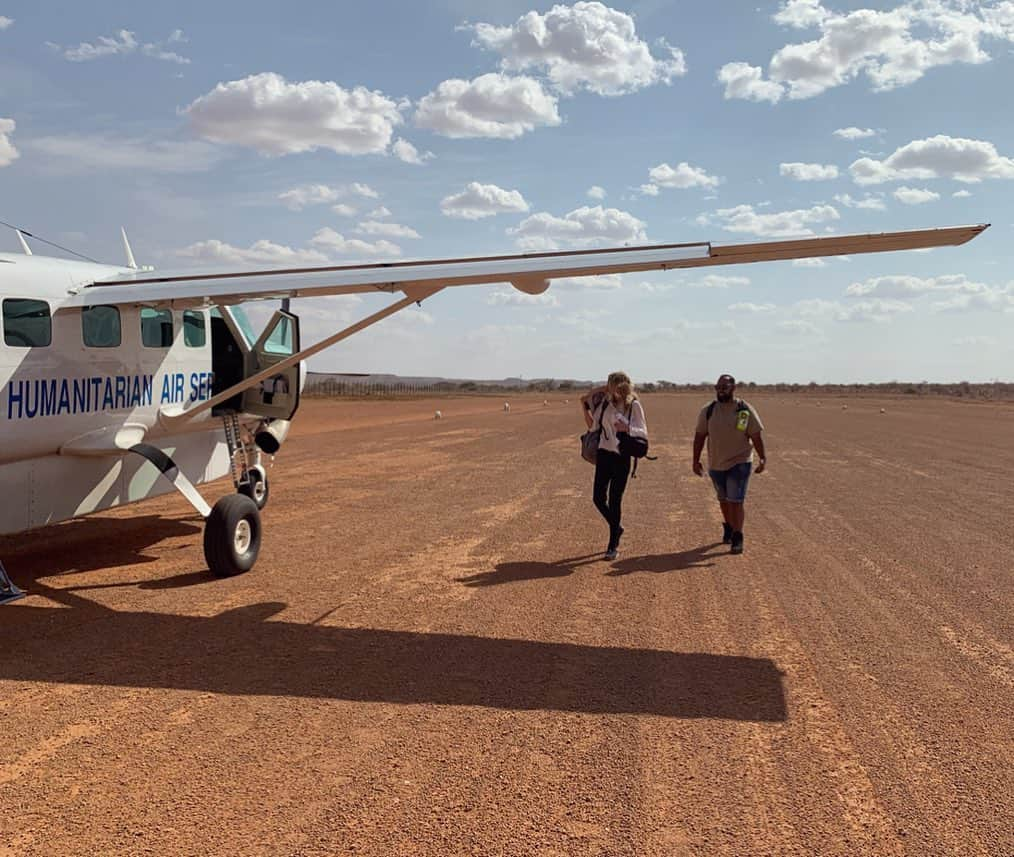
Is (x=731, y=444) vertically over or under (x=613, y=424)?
under

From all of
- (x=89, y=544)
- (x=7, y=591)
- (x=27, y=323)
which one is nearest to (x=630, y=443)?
(x=27, y=323)

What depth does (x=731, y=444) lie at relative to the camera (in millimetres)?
8219

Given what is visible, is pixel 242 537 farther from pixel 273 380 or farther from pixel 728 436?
pixel 728 436

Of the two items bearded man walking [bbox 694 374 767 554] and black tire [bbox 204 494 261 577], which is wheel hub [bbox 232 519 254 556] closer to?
black tire [bbox 204 494 261 577]

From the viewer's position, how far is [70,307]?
6.85 m

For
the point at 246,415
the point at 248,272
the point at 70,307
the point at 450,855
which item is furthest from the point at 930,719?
the point at 246,415

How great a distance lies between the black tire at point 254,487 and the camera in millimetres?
9547

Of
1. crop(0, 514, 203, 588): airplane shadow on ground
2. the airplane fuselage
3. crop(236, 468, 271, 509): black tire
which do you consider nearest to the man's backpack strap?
crop(236, 468, 271, 509): black tire

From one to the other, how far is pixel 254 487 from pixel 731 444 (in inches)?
225

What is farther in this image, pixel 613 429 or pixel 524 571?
pixel 613 429

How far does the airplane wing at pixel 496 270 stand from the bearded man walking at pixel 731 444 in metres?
2.24

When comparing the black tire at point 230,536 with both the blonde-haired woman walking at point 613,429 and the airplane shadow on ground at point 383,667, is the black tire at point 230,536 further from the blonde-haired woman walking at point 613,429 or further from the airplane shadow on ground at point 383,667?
the blonde-haired woman walking at point 613,429

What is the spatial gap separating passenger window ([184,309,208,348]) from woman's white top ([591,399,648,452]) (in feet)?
14.7

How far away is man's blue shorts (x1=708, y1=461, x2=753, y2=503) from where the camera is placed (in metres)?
8.23
